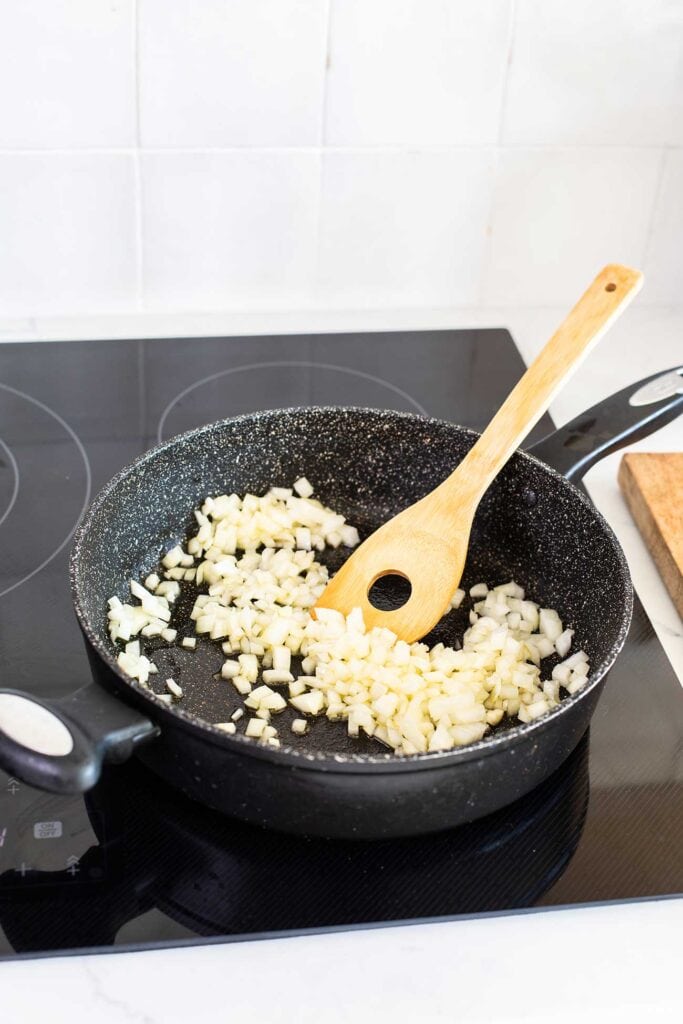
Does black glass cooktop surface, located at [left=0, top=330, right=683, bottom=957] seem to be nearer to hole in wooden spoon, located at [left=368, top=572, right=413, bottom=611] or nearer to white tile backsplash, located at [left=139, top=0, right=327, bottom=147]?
hole in wooden spoon, located at [left=368, top=572, right=413, bottom=611]

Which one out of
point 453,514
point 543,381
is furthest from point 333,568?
point 543,381

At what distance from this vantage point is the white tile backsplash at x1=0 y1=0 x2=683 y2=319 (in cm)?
114

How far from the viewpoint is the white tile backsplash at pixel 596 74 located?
1.18 meters

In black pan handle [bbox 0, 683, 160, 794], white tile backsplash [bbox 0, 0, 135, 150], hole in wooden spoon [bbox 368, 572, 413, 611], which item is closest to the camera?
black pan handle [bbox 0, 683, 160, 794]

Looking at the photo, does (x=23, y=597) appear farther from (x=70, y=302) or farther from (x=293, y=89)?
(x=293, y=89)

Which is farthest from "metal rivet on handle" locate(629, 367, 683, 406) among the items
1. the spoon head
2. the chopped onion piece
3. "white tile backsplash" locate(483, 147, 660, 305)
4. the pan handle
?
the chopped onion piece

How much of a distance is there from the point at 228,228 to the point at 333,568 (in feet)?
1.47

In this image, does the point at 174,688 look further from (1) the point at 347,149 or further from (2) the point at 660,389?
(1) the point at 347,149

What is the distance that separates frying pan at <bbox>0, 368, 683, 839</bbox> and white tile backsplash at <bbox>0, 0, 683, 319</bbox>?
33 cm

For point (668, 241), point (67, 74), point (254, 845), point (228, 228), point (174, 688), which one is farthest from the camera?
point (668, 241)

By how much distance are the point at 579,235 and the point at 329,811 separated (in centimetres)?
86

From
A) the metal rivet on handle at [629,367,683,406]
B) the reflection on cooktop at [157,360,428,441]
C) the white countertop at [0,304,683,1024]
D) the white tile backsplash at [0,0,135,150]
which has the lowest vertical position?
the white countertop at [0,304,683,1024]

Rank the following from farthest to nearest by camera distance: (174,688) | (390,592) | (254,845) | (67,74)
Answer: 1. (67,74)
2. (390,592)
3. (174,688)
4. (254,845)

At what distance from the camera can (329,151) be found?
4.01 feet
